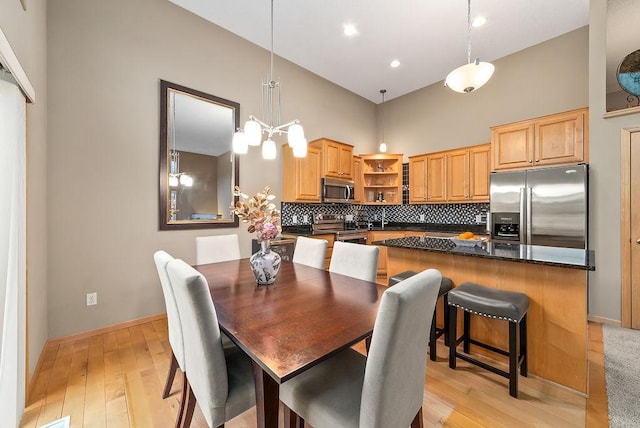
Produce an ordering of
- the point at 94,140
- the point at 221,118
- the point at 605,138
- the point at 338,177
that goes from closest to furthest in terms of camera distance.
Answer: the point at 94,140 → the point at 605,138 → the point at 221,118 → the point at 338,177

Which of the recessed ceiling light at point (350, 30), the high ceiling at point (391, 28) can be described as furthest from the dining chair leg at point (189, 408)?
the recessed ceiling light at point (350, 30)

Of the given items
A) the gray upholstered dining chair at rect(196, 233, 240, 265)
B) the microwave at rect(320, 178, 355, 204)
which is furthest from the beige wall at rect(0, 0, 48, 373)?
the microwave at rect(320, 178, 355, 204)

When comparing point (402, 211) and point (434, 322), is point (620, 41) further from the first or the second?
point (434, 322)

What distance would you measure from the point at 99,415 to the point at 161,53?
3.38 metres

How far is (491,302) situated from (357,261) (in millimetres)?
925

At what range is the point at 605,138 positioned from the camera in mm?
2854

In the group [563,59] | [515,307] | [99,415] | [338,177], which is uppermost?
[563,59]

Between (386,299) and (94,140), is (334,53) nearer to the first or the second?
(94,140)

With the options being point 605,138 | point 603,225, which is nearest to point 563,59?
point 605,138

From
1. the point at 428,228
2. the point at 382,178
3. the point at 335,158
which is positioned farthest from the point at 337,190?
the point at 428,228

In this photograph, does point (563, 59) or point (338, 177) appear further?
point (338, 177)

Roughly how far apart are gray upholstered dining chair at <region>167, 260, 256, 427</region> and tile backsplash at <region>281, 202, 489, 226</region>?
3.16 meters

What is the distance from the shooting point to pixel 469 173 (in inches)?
167

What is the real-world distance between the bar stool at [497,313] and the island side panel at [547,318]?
0.08 metres
